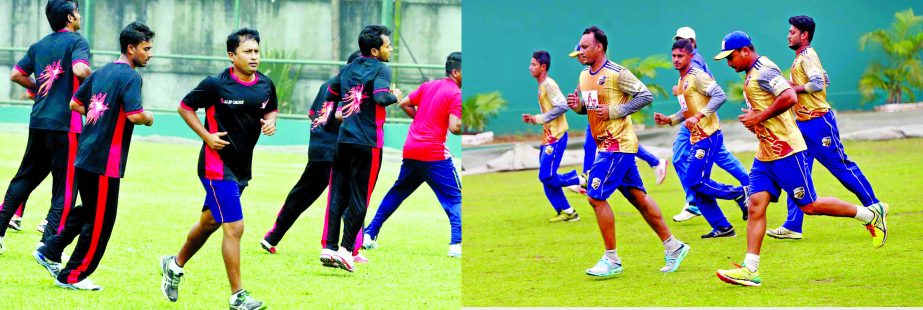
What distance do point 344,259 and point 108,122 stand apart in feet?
5.51

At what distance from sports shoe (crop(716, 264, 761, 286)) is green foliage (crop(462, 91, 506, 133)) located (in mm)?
8132

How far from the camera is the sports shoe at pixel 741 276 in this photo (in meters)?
7.29

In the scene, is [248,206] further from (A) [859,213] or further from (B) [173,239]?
(A) [859,213]

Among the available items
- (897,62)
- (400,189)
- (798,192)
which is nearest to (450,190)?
(400,189)

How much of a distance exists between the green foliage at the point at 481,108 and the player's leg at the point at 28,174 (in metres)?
7.52

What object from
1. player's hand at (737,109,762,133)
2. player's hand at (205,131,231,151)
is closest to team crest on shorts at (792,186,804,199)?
player's hand at (737,109,762,133)

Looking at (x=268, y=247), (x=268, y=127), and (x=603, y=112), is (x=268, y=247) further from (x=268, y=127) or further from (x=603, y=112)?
(x=603, y=112)

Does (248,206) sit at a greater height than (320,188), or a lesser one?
lesser

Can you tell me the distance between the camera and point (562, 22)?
15523mm

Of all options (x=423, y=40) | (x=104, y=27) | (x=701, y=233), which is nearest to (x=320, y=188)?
(x=701, y=233)

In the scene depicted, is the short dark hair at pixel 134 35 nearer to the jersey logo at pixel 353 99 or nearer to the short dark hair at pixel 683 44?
the jersey logo at pixel 353 99

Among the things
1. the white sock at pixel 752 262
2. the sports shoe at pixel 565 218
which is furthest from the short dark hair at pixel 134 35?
the sports shoe at pixel 565 218

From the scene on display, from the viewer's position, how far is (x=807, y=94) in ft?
28.3

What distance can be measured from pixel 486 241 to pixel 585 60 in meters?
2.13
